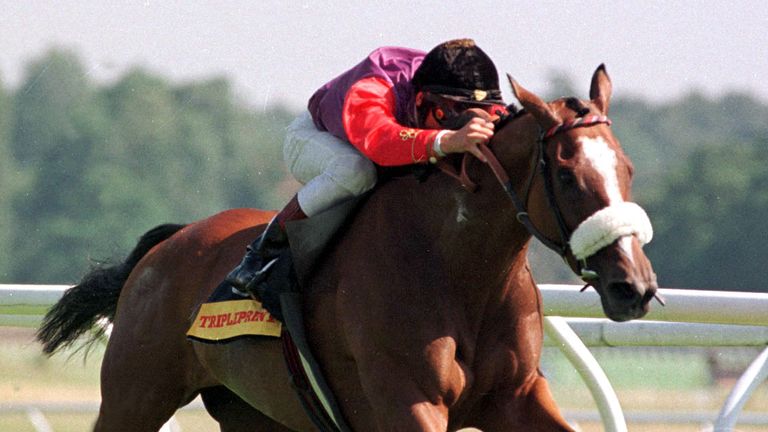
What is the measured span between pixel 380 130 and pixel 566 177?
0.74m

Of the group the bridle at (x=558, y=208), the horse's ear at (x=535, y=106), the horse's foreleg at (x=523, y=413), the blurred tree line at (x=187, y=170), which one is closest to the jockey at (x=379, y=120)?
the bridle at (x=558, y=208)

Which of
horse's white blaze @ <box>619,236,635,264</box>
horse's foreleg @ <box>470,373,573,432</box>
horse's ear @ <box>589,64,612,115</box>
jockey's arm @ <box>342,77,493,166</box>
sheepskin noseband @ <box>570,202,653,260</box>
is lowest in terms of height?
horse's foreleg @ <box>470,373,573,432</box>

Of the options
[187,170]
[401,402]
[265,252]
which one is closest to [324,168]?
[265,252]

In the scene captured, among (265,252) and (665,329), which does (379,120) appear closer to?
(265,252)

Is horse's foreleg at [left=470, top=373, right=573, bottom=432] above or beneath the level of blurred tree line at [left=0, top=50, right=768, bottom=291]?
above

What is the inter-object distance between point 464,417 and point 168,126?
49949mm

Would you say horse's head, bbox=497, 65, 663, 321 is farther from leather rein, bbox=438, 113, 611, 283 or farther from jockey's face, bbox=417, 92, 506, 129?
jockey's face, bbox=417, 92, 506, 129

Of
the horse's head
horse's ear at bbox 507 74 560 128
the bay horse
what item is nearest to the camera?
the horse's head

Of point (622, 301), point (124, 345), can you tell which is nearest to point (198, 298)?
point (124, 345)

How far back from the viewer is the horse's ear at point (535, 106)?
4.21 metres

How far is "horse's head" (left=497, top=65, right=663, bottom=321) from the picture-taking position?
12.9ft

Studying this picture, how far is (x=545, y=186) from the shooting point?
4184mm

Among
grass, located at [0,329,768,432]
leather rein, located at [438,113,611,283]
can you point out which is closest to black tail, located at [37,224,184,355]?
leather rein, located at [438,113,611,283]

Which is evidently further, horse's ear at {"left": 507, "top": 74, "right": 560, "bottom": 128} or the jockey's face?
the jockey's face
